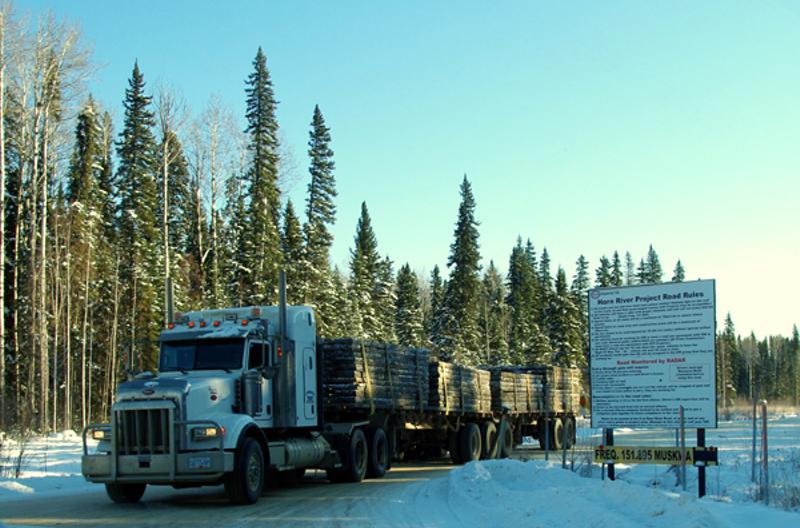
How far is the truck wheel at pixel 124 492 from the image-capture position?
14.1 meters

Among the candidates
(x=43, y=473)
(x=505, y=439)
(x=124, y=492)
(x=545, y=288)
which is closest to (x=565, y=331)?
(x=545, y=288)

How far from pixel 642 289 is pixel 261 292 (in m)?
38.4

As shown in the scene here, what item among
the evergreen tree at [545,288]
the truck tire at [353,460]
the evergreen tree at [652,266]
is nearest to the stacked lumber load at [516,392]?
the truck tire at [353,460]

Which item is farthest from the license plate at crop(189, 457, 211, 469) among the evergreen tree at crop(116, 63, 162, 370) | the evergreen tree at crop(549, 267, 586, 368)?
the evergreen tree at crop(549, 267, 586, 368)

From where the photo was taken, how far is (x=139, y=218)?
4862cm

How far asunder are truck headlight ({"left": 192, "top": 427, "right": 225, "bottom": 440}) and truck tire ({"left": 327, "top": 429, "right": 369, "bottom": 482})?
5.07m

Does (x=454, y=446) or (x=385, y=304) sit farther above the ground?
(x=385, y=304)

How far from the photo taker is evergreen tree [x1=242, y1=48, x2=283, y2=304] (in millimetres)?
50781

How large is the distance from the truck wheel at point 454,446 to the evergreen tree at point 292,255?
27703 millimetres

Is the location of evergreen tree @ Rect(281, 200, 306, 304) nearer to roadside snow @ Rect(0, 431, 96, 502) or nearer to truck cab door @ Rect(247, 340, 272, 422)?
roadside snow @ Rect(0, 431, 96, 502)

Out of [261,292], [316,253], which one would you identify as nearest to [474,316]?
[316,253]

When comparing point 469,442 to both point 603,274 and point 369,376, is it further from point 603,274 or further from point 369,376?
point 603,274

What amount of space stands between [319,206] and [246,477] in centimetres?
4448

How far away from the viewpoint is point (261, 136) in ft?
181
